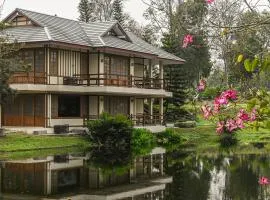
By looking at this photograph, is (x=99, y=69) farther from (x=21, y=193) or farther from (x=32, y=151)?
(x=21, y=193)

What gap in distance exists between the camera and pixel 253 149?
107ft

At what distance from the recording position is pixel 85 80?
37281 mm

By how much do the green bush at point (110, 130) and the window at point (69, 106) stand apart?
6741 mm

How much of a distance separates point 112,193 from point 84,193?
2.70 feet

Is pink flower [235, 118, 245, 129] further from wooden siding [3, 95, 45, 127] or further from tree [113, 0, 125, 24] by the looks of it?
tree [113, 0, 125, 24]

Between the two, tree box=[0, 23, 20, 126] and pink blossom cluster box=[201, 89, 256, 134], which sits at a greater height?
tree box=[0, 23, 20, 126]

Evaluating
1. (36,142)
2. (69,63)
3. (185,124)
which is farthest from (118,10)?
(36,142)

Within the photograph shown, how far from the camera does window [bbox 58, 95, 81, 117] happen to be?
3722cm

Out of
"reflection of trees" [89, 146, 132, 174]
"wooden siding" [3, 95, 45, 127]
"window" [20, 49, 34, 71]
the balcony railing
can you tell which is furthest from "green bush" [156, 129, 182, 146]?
"window" [20, 49, 34, 71]

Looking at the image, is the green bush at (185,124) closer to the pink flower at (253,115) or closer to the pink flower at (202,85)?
the pink flower at (202,85)

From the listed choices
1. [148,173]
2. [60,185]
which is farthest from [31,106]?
[60,185]

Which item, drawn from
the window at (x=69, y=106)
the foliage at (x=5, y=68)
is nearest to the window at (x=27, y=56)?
the window at (x=69, y=106)

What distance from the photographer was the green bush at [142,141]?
1232 inches

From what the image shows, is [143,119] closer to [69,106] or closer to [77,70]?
[69,106]
